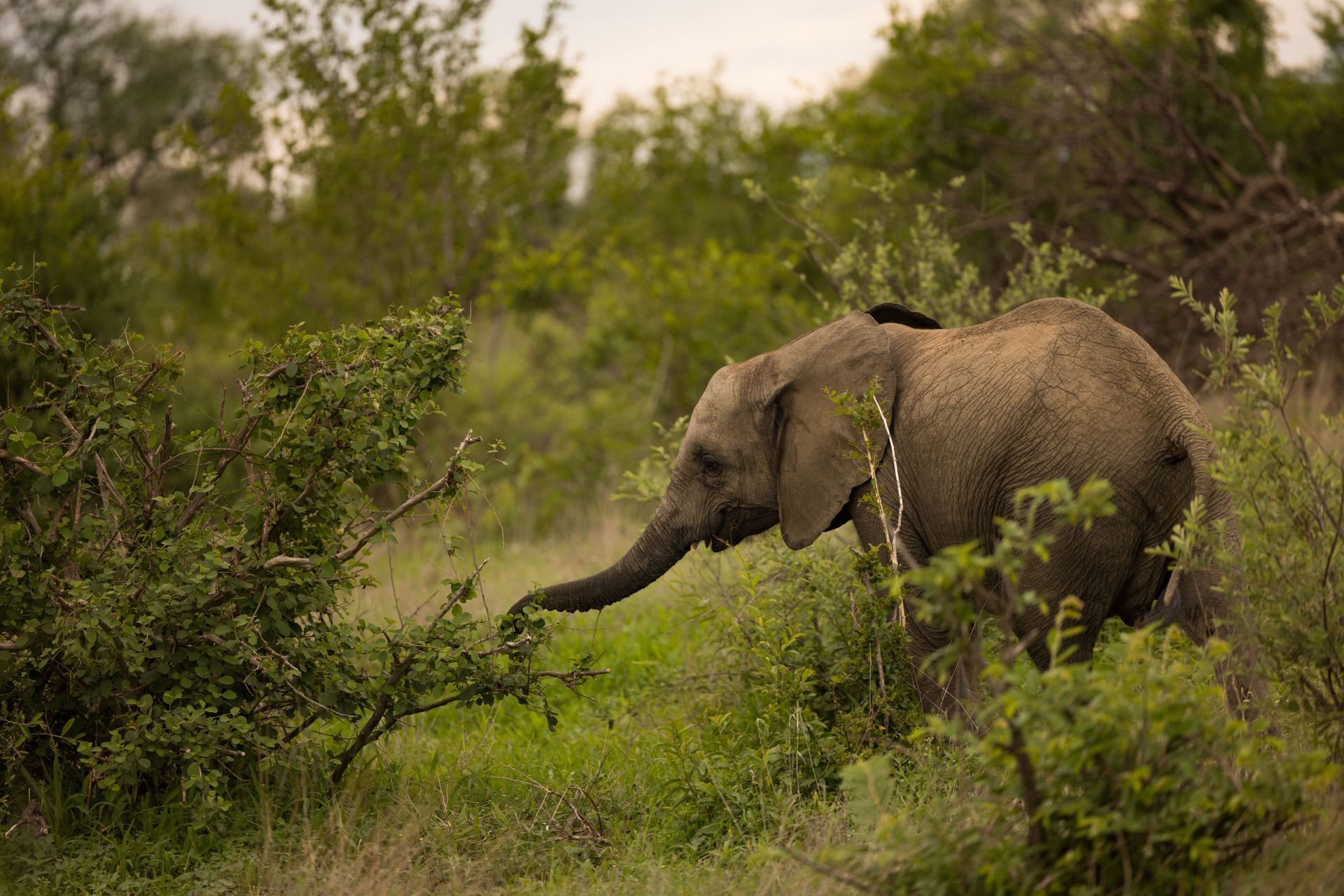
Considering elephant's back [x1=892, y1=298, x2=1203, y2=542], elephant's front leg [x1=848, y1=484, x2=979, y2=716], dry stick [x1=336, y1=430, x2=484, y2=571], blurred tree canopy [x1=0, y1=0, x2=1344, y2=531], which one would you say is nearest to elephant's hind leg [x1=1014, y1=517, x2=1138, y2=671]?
elephant's back [x1=892, y1=298, x2=1203, y2=542]

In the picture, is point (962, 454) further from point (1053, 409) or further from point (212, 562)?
point (212, 562)

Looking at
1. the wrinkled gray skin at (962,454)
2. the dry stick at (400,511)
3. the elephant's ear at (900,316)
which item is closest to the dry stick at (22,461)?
the dry stick at (400,511)

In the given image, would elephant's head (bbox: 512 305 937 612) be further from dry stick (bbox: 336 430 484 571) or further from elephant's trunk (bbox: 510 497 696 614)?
dry stick (bbox: 336 430 484 571)

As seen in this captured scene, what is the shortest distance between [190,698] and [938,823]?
2961 mm

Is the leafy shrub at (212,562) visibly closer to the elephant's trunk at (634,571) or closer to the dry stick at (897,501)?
the elephant's trunk at (634,571)

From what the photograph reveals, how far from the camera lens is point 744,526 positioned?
6129mm

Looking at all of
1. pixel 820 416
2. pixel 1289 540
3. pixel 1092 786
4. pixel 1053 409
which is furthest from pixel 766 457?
pixel 1092 786

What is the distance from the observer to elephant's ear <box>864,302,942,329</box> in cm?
614

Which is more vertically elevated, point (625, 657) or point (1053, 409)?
point (1053, 409)

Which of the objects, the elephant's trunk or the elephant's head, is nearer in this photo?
the elephant's head

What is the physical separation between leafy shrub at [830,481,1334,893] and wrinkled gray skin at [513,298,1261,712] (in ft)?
2.51

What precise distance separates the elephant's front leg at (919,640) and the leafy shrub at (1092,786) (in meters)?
1.79

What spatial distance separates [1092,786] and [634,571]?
294 cm

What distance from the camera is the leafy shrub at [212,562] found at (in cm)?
491
